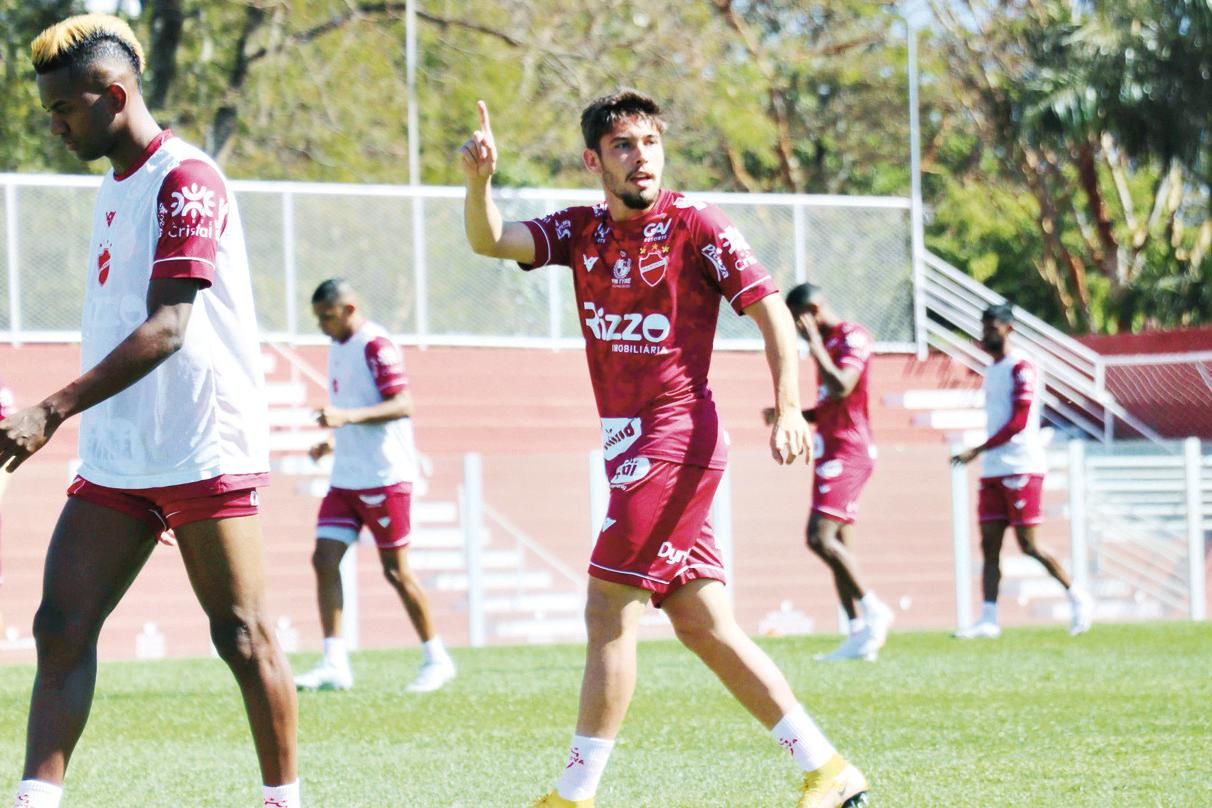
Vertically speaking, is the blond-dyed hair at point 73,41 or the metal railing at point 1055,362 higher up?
the blond-dyed hair at point 73,41

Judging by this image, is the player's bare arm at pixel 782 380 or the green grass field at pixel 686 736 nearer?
the player's bare arm at pixel 782 380

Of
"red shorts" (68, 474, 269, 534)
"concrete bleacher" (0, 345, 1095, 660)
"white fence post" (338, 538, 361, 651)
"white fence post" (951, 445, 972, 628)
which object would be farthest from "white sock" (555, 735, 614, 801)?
"white fence post" (951, 445, 972, 628)

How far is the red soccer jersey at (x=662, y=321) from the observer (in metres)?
5.80

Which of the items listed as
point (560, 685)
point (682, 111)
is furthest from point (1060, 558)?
point (682, 111)

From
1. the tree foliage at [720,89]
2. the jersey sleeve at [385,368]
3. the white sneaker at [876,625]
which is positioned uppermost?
the tree foliage at [720,89]

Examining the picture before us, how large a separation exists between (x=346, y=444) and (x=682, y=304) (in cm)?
590

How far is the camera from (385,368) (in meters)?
11.2

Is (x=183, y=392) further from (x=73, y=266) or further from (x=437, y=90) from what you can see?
(x=437, y=90)

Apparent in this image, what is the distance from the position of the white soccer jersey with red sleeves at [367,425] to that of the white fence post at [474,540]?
20.4 feet

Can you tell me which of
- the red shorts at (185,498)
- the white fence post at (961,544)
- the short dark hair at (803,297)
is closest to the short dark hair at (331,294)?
the short dark hair at (803,297)

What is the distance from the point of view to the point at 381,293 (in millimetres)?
22844

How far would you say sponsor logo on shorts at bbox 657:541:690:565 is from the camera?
5.73 meters

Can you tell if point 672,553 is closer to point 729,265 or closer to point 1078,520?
point 729,265

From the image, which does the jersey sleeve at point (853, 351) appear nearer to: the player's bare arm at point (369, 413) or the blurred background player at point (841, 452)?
the blurred background player at point (841, 452)
